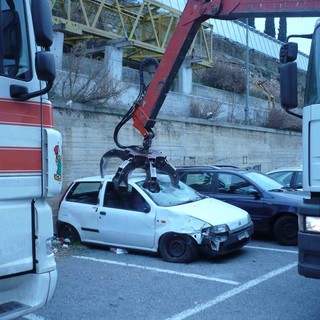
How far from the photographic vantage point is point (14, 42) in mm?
3865

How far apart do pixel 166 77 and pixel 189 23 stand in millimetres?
1052

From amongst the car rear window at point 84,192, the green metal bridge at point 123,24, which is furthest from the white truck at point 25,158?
the green metal bridge at point 123,24

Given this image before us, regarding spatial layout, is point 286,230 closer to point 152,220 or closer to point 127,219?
point 152,220

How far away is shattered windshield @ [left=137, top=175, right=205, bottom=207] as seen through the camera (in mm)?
8352

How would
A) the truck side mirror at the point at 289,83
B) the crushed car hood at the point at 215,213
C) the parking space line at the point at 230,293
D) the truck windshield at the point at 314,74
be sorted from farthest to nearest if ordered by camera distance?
the crushed car hood at the point at 215,213, the parking space line at the point at 230,293, the truck side mirror at the point at 289,83, the truck windshield at the point at 314,74

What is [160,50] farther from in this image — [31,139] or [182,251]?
[31,139]

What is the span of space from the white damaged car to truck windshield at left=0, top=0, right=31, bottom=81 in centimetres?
455

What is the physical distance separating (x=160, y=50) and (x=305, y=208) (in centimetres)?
1653

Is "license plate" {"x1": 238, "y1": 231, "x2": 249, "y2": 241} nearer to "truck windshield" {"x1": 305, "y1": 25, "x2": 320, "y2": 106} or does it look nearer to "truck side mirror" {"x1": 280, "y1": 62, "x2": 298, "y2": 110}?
"truck side mirror" {"x1": 280, "y1": 62, "x2": 298, "y2": 110}

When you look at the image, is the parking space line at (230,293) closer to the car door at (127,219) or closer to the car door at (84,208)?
the car door at (127,219)

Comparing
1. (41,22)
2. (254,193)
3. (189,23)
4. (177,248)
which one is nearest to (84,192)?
(177,248)

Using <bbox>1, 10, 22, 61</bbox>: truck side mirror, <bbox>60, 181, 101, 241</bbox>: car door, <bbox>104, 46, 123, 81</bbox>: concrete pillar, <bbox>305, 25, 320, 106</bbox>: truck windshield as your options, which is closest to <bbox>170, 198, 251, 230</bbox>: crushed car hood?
<bbox>60, 181, 101, 241</bbox>: car door

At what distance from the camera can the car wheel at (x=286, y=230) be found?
9.32m

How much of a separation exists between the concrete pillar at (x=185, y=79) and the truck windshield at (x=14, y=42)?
671 inches
